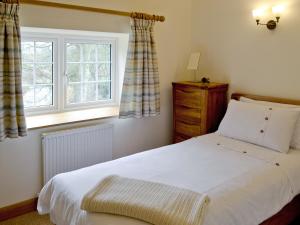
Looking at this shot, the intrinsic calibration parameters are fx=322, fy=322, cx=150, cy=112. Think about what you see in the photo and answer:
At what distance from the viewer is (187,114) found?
3.58 m

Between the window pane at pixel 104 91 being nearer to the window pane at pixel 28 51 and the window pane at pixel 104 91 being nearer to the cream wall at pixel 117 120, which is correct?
the cream wall at pixel 117 120

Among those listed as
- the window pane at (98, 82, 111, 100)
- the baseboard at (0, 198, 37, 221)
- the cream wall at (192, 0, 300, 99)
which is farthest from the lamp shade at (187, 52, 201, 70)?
the baseboard at (0, 198, 37, 221)

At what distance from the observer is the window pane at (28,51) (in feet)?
9.77

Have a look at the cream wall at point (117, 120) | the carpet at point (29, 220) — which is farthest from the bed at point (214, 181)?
the cream wall at point (117, 120)

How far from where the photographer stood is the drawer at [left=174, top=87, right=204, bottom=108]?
11.2 feet

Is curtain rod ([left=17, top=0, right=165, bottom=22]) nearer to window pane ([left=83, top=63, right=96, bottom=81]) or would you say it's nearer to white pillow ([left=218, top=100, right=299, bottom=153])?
window pane ([left=83, top=63, right=96, bottom=81])

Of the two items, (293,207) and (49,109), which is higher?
(49,109)

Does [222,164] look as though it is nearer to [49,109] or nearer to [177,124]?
[177,124]

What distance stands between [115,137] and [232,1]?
6.31 feet

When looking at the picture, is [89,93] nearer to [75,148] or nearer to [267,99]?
[75,148]

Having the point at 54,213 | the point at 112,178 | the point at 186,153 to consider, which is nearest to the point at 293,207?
the point at 186,153

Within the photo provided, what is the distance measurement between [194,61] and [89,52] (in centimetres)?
119

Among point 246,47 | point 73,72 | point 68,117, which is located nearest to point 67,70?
point 73,72

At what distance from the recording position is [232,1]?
3.46 metres
